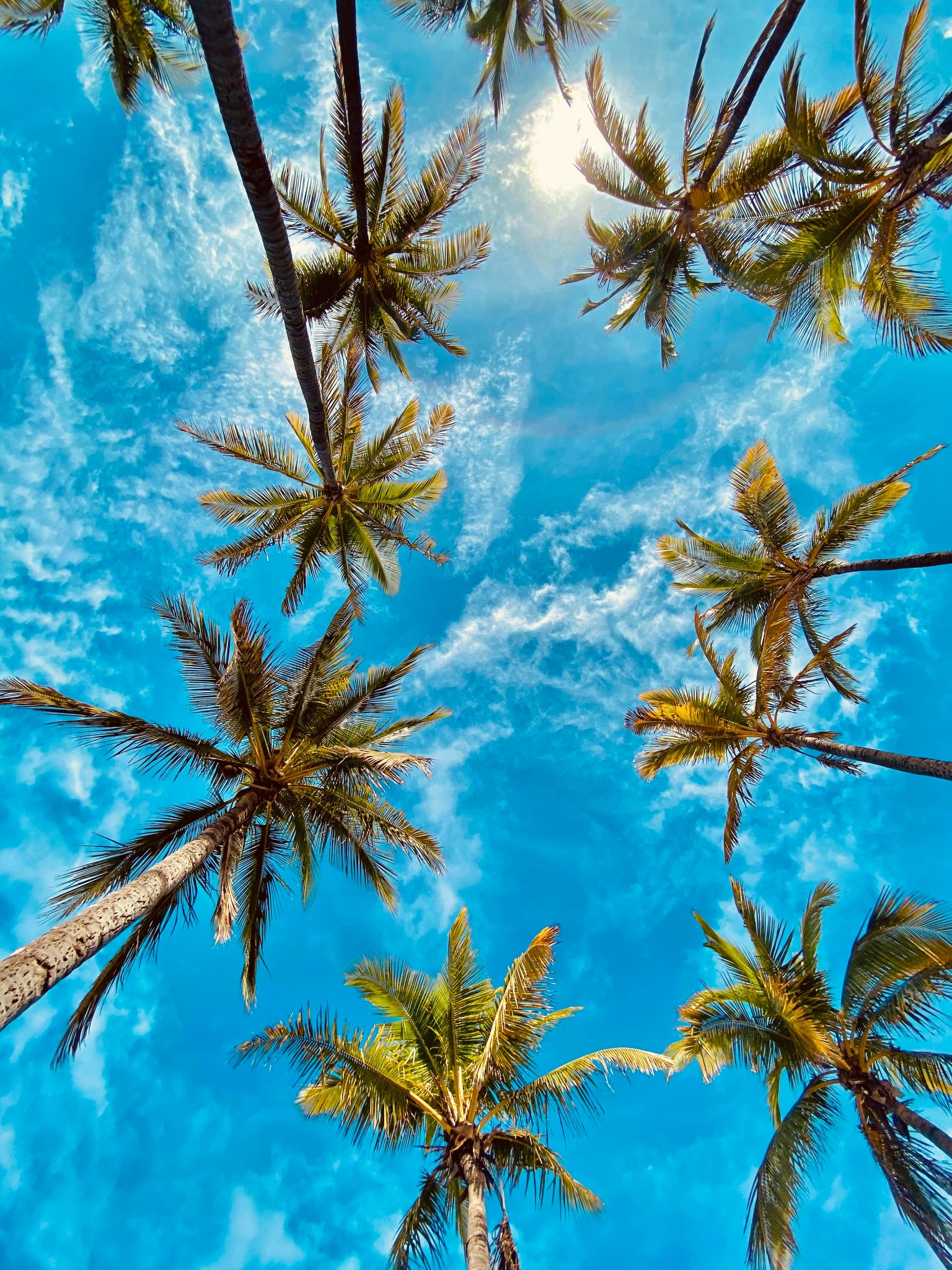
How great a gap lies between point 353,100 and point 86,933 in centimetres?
887

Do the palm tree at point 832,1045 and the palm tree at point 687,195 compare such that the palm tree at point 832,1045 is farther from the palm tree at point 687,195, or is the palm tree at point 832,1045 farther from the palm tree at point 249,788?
the palm tree at point 687,195

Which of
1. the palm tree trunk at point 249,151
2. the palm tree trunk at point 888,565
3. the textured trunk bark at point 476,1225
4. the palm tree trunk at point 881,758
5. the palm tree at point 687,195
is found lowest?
the textured trunk bark at point 476,1225

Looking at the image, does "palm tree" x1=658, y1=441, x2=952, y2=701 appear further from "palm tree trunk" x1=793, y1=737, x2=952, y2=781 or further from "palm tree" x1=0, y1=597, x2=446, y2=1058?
"palm tree" x1=0, y1=597, x2=446, y2=1058

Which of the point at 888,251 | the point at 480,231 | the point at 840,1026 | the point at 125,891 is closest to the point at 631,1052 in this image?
the point at 840,1026

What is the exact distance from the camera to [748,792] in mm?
10734

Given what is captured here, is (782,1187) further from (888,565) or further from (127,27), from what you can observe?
(127,27)

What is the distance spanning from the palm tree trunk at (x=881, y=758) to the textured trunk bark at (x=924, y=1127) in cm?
488

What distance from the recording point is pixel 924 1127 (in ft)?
27.0

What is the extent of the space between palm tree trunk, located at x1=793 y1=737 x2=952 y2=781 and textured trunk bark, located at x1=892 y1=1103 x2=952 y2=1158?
4.88 meters

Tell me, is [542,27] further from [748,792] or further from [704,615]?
[748,792]

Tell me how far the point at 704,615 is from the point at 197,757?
38.3 feet

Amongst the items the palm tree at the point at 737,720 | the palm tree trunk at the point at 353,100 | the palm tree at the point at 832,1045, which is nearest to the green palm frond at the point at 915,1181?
the palm tree at the point at 832,1045

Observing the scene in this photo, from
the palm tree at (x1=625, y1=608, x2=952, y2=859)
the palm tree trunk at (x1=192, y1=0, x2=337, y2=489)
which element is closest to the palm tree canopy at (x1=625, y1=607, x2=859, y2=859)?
the palm tree at (x1=625, y1=608, x2=952, y2=859)

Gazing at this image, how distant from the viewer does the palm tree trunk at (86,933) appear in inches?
160
